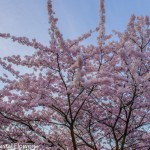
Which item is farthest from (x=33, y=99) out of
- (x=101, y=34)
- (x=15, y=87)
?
(x=101, y=34)

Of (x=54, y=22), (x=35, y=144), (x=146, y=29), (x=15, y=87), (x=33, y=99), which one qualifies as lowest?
(x=35, y=144)

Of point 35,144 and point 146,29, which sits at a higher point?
point 146,29

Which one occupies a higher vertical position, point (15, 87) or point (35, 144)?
point (15, 87)

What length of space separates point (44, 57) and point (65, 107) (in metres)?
2.05

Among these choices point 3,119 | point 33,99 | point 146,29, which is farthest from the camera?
point 146,29

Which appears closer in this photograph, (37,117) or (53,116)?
(37,117)

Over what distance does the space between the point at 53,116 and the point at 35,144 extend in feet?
8.25

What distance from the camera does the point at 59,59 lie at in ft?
33.2

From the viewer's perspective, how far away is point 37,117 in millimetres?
11383

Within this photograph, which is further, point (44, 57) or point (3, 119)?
point (3, 119)

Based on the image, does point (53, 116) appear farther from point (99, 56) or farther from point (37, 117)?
point (99, 56)

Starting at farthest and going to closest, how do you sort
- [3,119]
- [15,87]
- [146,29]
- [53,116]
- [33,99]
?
1. [53,116]
2. [146,29]
3. [3,119]
4. [15,87]
5. [33,99]

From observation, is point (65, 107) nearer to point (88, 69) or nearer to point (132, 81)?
point (88, 69)

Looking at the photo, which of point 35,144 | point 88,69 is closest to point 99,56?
point 88,69
